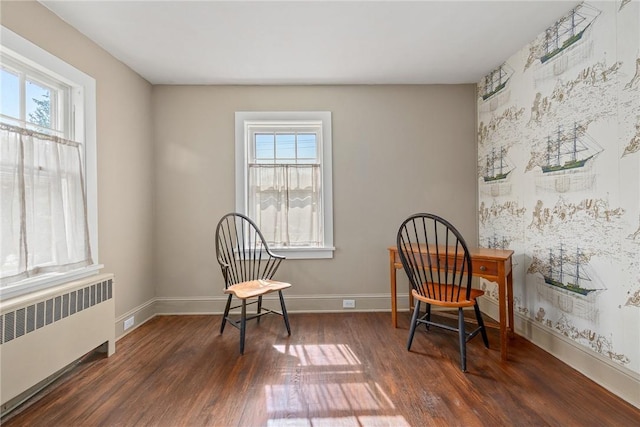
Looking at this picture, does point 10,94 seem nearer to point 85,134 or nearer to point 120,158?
point 85,134

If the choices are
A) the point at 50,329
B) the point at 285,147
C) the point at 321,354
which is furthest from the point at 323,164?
the point at 50,329

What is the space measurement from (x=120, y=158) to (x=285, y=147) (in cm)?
157

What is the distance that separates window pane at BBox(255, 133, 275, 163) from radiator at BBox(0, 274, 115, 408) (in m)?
1.78

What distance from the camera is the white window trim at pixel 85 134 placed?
179 centimetres

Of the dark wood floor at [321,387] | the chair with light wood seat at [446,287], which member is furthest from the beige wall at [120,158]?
the chair with light wood seat at [446,287]

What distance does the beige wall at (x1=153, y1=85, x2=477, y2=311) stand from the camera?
3.29 metres

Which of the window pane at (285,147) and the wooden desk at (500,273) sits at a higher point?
the window pane at (285,147)

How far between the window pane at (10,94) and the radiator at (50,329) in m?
1.13

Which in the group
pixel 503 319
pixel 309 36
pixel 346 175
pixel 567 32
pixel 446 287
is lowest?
pixel 503 319

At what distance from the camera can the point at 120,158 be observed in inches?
108

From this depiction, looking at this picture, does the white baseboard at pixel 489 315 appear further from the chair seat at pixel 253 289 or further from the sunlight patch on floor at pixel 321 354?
the sunlight patch on floor at pixel 321 354

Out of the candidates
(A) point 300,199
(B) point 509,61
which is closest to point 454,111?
(B) point 509,61

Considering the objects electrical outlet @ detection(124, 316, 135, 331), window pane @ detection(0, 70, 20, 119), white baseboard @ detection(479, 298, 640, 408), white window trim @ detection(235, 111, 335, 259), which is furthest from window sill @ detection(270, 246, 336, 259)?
window pane @ detection(0, 70, 20, 119)

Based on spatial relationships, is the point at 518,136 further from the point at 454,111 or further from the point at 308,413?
the point at 308,413
